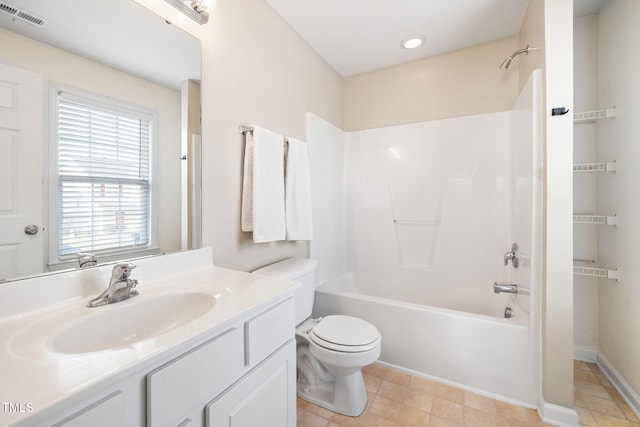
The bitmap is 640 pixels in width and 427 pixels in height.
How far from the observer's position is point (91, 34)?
94 centimetres

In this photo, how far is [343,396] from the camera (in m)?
1.45

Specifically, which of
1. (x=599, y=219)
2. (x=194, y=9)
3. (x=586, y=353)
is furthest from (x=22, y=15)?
(x=586, y=353)

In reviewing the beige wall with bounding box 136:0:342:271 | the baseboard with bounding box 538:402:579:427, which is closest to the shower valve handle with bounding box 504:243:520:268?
the baseboard with bounding box 538:402:579:427

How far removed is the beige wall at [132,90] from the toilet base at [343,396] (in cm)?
114

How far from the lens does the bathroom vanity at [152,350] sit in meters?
0.47

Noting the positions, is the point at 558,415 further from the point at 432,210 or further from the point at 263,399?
the point at 263,399

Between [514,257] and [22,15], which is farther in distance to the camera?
[514,257]

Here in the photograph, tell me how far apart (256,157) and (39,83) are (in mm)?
836

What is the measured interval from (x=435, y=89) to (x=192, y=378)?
8.34ft

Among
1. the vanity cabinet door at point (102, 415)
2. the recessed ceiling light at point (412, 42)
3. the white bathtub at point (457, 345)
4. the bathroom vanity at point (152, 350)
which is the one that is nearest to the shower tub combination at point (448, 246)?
the white bathtub at point (457, 345)

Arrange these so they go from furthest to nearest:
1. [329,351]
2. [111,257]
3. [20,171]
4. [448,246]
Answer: [448,246] < [329,351] < [111,257] < [20,171]

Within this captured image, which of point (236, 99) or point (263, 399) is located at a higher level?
point (236, 99)

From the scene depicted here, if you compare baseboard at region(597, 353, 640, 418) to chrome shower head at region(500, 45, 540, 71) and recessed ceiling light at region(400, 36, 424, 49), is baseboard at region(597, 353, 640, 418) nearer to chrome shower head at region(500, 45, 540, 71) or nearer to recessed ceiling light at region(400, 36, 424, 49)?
chrome shower head at region(500, 45, 540, 71)

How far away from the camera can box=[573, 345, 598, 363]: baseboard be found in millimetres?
1863
